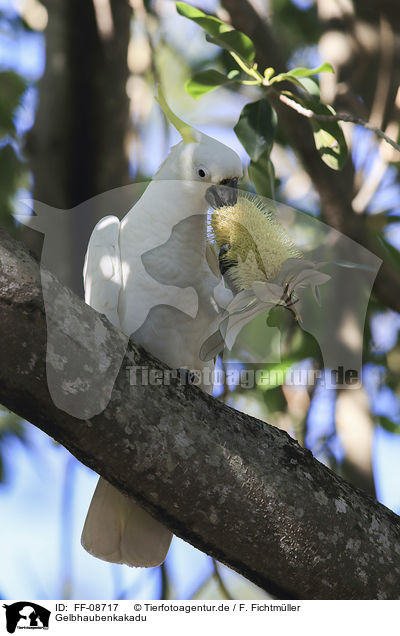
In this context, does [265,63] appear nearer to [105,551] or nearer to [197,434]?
[197,434]

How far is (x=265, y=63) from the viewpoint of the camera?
6.12 ft

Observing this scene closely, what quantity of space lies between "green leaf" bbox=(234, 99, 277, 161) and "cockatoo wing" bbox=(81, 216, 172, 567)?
0.38 meters

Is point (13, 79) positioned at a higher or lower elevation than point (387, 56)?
lower

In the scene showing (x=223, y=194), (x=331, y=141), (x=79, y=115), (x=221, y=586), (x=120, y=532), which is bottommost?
(x=221, y=586)

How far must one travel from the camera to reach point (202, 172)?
1.54m

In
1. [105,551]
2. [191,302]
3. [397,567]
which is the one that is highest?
[191,302]

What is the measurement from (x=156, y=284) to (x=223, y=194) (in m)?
0.25

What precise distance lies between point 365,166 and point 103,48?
94 centimetres

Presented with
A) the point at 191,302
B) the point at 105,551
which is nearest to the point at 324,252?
the point at 191,302

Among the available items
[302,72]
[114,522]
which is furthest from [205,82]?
[114,522]

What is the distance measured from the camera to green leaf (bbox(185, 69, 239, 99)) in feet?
4.82

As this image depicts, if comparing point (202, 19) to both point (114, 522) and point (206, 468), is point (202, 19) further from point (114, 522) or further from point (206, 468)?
point (114, 522)

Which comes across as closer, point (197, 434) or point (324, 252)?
point (197, 434)
